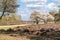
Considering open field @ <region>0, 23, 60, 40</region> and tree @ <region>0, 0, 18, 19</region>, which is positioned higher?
tree @ <region>0, 0, 18, 19</region>

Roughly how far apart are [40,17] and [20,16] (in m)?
7.09

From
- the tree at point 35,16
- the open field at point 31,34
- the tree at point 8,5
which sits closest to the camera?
the open field at point 31,34

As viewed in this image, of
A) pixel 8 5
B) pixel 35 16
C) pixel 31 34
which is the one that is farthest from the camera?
pixel 35 16

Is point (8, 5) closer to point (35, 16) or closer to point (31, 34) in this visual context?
point (35, 16)

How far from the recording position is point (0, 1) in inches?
2068

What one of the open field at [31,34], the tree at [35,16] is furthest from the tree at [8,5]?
the open field at [31,34]

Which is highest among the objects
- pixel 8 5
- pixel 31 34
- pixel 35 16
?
pixel 8 5

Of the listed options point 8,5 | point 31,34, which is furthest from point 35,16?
point 31,34

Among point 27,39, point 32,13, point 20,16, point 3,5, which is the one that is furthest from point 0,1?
point 27,39

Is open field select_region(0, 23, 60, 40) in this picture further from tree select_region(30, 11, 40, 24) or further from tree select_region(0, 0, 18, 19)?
tree select_region(30, 11, 40, 24)

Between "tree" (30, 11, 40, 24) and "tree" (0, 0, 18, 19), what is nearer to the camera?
"tree" (0, 0, 18, 19)

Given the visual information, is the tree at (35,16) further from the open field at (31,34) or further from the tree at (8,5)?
the open field at (31,34)

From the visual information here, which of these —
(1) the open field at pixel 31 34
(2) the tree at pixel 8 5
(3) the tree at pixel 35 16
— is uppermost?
(2) the tree at pixel 8 5

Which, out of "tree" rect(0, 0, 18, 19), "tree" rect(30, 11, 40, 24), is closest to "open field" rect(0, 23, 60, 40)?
"tree" rect(0, 0, 18, 19)
